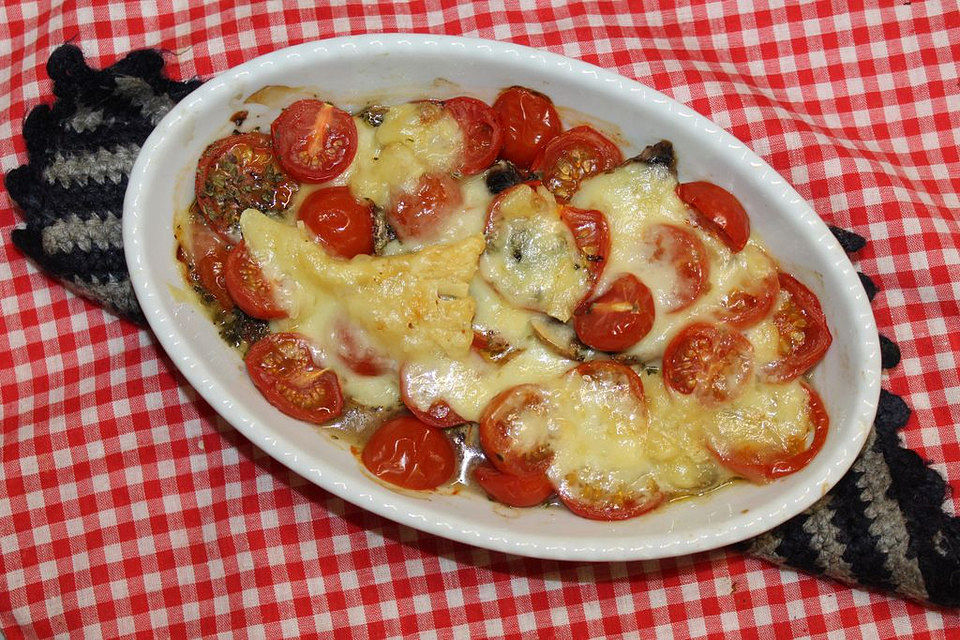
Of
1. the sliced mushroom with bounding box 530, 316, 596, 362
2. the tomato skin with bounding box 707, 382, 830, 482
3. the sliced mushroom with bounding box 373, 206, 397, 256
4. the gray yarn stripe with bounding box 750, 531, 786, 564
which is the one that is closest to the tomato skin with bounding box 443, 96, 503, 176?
the sliced mushroom with bounding box 373, 206, 397, 256

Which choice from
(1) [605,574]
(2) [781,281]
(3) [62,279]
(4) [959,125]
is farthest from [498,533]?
(4) [959,125]

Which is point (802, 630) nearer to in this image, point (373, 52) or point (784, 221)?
point (784, 221)

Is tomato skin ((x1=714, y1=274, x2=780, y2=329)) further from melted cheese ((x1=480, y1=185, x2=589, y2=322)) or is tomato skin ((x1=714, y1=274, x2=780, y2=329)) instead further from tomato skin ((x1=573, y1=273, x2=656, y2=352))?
melted cheese ((x1=480, y1=185, x2=589, y2=322))

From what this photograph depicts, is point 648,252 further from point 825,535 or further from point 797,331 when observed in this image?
point 825,535

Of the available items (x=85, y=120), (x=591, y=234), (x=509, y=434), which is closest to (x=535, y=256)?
(x=591, y=234)

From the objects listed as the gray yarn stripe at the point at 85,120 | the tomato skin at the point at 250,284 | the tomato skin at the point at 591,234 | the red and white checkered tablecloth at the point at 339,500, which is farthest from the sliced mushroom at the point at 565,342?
the gray yarn stripe at the point at 85,120

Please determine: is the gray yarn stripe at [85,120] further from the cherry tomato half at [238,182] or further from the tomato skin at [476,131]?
the tomato skin at [476,131]

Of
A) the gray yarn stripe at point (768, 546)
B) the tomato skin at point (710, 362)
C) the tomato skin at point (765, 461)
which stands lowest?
the gray yarn stripe at point (768, 546)
